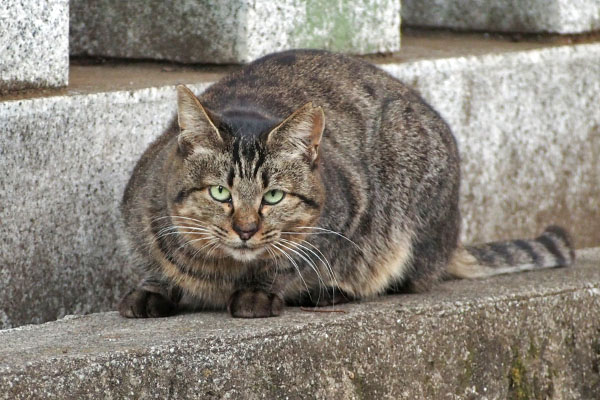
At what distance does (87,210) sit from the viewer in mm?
4188

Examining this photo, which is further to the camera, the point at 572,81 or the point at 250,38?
the point at 572,81

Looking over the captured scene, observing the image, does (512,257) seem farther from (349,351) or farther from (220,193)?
(220,193)

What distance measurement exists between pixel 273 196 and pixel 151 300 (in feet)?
2.09

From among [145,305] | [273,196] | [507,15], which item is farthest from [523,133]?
[145,305]

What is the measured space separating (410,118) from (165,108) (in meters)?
1.04

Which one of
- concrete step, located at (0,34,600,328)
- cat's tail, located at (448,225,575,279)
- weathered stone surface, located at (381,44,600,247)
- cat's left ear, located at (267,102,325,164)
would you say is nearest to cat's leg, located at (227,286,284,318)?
cat's left ear, located at (267,102,325,164)

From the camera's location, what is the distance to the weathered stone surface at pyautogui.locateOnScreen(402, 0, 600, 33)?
573cm

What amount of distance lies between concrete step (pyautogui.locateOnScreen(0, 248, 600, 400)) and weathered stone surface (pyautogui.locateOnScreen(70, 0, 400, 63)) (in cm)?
140

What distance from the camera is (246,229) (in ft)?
11.3

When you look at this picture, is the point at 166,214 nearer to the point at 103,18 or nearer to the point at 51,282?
the point at 51,282

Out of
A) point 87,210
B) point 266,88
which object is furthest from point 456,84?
point 87,210

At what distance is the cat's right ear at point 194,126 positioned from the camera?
11.4 ft

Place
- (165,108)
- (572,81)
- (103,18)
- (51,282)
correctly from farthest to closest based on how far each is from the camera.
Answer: (572,81)
(103,18)
(165,108)
(51,282)

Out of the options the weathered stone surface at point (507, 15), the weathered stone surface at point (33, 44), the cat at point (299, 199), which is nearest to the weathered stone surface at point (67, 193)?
the weathered stone surface at point (33, 44)
